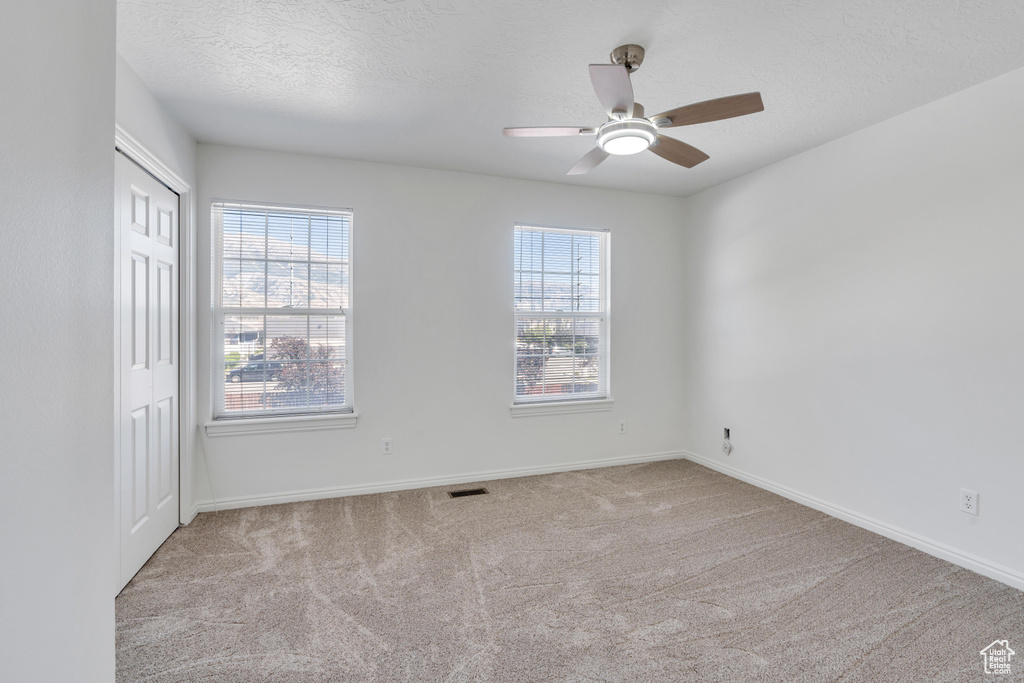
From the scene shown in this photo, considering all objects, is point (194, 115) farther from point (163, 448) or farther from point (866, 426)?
point (866, 426)

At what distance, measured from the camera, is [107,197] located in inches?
47.9

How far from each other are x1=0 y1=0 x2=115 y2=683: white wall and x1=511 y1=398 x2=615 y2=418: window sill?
2931mm

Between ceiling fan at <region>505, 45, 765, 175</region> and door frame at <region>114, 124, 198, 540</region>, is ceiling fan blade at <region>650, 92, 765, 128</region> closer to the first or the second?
ceiling fan at <region>505, 45, 765, 175</region>

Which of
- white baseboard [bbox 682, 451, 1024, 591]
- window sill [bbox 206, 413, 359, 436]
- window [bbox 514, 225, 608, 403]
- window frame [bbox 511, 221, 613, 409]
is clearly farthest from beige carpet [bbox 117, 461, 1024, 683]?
window [bbox 514, 225, 608, 403]

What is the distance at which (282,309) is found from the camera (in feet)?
11.1

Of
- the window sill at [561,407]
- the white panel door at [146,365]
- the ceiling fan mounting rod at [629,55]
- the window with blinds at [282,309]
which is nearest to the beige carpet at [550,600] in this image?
the white panel door at [146,365]

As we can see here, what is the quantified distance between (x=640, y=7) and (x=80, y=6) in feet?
5.83

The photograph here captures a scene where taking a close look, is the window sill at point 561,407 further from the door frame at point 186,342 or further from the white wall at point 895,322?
the door frame at point 186,342

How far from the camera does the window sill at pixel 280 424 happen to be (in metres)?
3.19

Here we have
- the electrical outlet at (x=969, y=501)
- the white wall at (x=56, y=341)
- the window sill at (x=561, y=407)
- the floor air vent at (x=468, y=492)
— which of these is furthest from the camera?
the window sill at (x=561, y=407)

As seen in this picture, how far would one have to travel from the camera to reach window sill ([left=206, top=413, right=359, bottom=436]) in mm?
3193

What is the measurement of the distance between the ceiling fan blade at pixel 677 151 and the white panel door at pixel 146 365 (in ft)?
8.43

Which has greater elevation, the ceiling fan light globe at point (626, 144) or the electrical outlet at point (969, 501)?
the ceiling fan light globe at point (626, 144)

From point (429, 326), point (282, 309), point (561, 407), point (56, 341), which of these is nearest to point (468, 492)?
point (561, 407)
